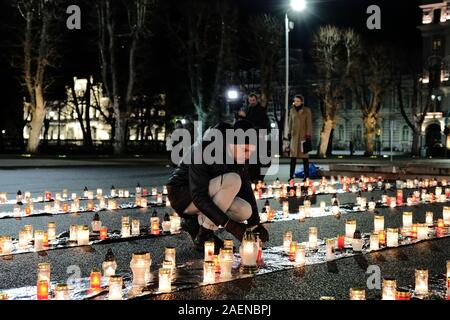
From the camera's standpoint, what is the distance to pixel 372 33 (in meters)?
57.6

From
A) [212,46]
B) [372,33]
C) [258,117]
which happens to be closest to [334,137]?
[372,33]

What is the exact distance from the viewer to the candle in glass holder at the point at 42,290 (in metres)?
4.57

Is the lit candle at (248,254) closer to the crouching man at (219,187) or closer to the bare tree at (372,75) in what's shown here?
the crouching man at (219,187)

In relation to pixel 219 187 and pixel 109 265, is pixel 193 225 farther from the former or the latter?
pixel 109 265

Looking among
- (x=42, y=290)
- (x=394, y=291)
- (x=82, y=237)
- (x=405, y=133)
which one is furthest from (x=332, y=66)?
(x=42, y=290)

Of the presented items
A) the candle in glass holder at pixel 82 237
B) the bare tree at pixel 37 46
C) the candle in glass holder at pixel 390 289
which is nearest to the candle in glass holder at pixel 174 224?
the candle in glass holder at pixel 82 237

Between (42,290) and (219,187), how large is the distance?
2.28 metres

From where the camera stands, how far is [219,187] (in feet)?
20.7

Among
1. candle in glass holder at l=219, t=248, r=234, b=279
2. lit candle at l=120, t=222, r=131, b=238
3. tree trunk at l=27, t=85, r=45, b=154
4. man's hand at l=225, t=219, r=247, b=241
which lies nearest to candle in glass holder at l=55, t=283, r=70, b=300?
candle in glass holder at l=219, t=248, r=234, b=279

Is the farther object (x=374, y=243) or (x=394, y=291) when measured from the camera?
(x=374, y=243)

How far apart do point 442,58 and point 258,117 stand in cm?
5012

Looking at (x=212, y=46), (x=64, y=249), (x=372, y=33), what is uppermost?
(x=372, y=33)
